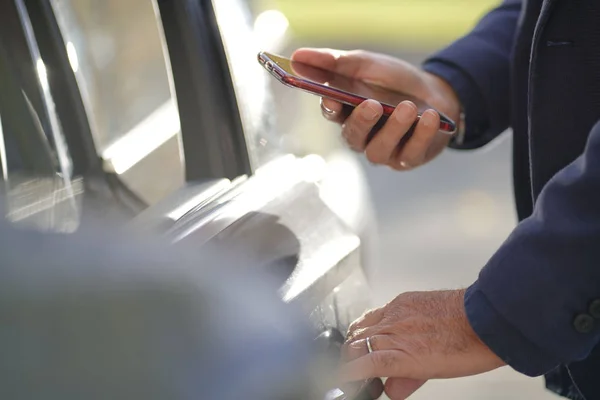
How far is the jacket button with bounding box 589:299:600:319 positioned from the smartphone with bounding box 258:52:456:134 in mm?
725

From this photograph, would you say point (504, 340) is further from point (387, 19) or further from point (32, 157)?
point (387, 19)

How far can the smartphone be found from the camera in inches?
78.5

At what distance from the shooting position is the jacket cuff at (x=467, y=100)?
8.29 feet

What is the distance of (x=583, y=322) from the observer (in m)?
1.58

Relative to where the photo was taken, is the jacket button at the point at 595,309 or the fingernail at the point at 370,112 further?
the fingernail at the point at 370,112

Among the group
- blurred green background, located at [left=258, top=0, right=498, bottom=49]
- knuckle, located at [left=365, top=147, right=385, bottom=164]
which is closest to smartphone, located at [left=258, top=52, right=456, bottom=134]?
knuckle, located at [left=365, top=147, right=385, bottom=164]

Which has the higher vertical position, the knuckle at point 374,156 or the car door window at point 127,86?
the car door window at point 127,86

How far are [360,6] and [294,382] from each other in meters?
11.8

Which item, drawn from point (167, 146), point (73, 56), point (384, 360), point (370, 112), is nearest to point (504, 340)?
point (384, 360)

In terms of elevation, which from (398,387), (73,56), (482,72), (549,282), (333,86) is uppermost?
(73,56)

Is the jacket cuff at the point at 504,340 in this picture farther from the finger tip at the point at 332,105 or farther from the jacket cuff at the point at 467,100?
the jacket cuff at the point at 467,100

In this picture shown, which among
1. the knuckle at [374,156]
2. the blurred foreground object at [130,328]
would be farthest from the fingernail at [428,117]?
the blurred foreground object at [130,328]

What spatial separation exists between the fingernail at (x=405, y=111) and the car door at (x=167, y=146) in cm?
25

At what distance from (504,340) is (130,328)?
70cm
